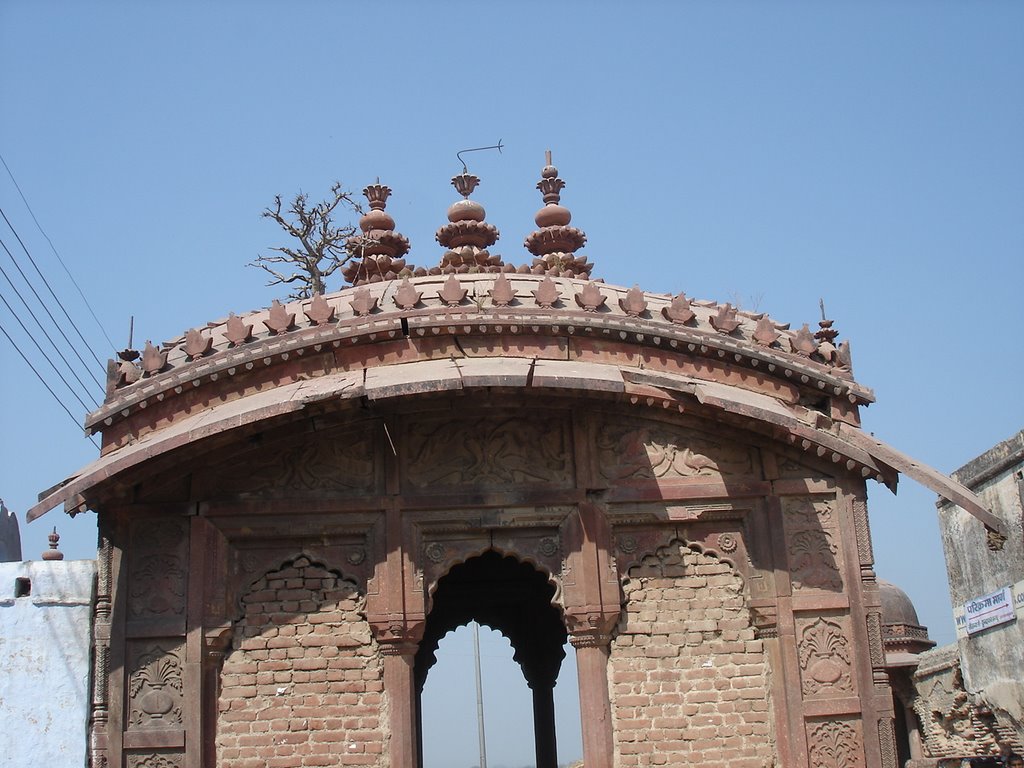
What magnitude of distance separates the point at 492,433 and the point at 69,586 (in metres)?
3.63

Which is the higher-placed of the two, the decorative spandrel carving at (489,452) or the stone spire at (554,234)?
the stone spire at (554,234)

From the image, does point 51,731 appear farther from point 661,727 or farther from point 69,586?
point 661,727

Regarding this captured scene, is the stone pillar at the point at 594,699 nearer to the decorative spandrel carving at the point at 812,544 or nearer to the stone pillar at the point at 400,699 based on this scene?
the stone pillar at the point at 400,699

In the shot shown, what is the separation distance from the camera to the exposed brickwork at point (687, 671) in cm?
942

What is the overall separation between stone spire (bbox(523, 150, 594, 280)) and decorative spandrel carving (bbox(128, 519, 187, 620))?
5.24 metres

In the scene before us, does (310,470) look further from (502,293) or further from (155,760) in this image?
(155,760)

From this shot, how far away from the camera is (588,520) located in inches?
386

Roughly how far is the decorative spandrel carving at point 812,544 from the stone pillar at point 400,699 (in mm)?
3187

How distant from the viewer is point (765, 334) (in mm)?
10414

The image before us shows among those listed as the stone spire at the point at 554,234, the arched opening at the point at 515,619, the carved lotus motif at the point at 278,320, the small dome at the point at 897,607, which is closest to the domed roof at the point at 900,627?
the small dome at the point at 897,607

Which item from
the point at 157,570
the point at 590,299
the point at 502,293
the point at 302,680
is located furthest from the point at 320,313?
the point at 302,680

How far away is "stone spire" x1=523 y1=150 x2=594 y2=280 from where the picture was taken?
13.2 metres

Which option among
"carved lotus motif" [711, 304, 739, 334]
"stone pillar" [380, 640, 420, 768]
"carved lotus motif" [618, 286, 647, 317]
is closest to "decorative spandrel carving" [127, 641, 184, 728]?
"stone pillar" [380, 640, 420, 768]

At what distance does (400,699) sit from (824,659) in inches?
133
